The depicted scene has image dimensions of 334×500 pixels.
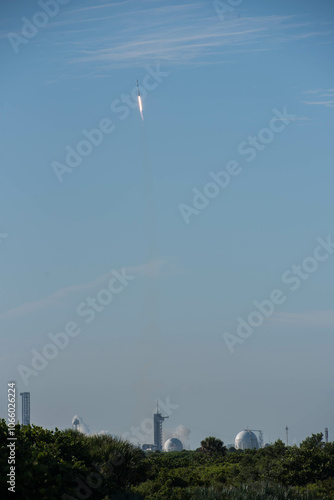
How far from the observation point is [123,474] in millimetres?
34594

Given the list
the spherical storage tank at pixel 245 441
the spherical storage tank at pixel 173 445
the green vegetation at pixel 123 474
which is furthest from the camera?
the spherical storage tank at pixel 173 445

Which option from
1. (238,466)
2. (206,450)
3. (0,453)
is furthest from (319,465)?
(206,450)

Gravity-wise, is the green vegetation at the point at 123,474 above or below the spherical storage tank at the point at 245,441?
below

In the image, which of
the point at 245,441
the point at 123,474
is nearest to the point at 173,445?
the point at 245,441

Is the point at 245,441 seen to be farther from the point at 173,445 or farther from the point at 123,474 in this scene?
the point at 123,474

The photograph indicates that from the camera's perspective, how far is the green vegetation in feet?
77.0

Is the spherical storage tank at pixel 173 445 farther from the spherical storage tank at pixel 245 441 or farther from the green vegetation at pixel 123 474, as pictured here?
the green vegetation at pixel 123 474

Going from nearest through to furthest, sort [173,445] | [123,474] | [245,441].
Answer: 1. [123,474]
2. [245,441]
3. [173,445]

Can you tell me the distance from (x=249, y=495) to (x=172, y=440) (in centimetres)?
13900

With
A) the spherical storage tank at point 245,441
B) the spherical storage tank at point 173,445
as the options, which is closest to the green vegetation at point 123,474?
the spherical storage tank at point 245,441

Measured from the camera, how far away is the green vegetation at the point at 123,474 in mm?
23478

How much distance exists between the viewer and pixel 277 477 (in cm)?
4097

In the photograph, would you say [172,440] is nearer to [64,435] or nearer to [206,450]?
[206,450]

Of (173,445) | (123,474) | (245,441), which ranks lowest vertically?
(123,474)
